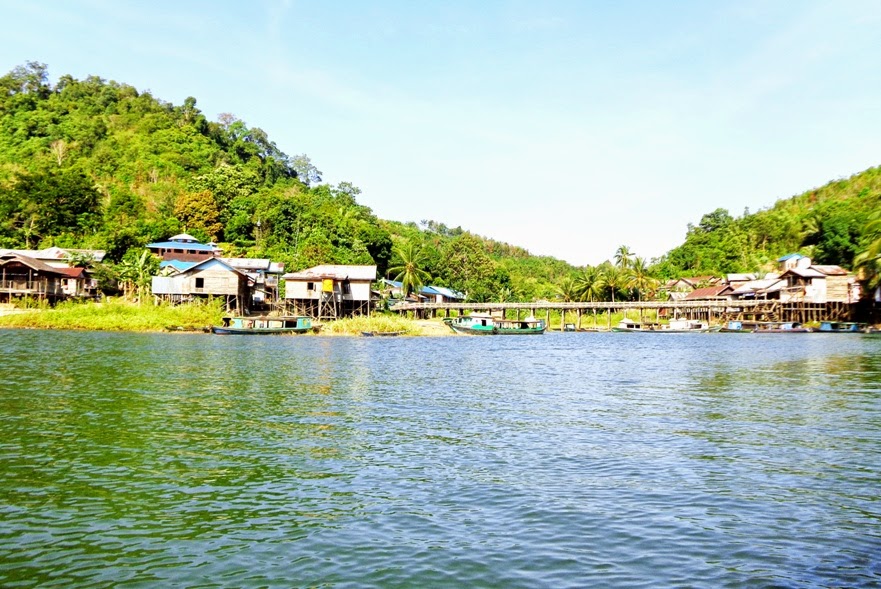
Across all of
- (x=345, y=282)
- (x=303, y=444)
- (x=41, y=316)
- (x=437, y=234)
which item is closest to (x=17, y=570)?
(x=303, y=444)

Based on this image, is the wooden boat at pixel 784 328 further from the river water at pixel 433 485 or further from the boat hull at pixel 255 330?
the river water at pixel 433 485

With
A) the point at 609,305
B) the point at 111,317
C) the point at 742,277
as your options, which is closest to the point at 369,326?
the point at 111,317

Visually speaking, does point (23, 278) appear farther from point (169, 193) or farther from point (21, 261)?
point (169, 193)

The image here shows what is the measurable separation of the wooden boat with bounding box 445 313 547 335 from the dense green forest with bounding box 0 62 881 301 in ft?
40.1

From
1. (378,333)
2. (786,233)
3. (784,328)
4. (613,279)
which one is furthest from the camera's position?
(786,233)

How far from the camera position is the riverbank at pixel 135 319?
2315 inches

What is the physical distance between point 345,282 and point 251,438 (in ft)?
184

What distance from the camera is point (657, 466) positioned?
1327 cm

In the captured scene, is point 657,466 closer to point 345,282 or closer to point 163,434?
point 163,434

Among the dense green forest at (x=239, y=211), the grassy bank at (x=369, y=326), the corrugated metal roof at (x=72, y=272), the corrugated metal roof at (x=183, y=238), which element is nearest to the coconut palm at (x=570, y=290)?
the dense green forest at (x=239, y=211)

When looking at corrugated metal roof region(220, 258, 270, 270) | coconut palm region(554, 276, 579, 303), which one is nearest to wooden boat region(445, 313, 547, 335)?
corrugated metal roof region(220, 258, 270, 270)

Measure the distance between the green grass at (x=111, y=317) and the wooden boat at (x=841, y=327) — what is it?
219 ft

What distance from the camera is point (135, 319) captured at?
59.4m

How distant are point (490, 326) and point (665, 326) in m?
29.8
